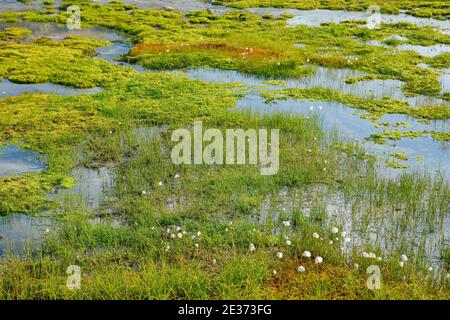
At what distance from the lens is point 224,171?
1563cm

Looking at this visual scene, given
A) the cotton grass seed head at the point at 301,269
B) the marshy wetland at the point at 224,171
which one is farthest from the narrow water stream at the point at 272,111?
the cotton grass seed head at the point at 301,269

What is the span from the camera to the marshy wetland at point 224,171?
10.8 meters

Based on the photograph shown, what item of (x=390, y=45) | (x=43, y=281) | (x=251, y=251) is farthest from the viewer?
(x=390, y=45)

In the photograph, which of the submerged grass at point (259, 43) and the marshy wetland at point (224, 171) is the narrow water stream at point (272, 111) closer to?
the marshy wetland at point (224, 171)

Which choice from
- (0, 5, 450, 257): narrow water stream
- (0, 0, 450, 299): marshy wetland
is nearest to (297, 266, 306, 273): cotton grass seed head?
(0, 0, 450, 299): marshy wetland

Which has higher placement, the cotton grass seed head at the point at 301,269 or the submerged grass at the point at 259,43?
the submerged grass at the point at 259,43

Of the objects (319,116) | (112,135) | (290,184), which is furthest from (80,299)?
(319,116)

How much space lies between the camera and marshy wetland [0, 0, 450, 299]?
35.3 ft

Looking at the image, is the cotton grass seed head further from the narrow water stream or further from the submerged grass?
the submerged grass

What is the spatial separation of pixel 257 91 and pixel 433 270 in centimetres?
1428

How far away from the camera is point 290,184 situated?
49.4ft
